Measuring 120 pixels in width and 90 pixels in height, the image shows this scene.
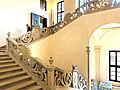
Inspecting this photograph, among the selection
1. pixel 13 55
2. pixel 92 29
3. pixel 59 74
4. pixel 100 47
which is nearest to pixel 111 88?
pixel 100 47

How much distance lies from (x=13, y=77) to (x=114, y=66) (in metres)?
7.79

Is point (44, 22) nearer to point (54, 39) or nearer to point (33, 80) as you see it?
point (54, 39)

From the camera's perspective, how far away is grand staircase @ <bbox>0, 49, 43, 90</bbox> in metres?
5.29

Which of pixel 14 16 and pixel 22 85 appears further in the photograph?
pixel 14 16

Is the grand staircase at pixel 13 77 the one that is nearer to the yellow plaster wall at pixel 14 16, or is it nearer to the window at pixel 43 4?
the yellow plaster wall at pixel 14 16

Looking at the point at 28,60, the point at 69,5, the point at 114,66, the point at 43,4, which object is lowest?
the point at 114,66

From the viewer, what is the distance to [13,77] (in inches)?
232

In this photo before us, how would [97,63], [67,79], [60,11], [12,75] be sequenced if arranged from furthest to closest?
[60,11] < [97,63] < [67,79] < [12,75]

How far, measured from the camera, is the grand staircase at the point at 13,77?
17.4 ft

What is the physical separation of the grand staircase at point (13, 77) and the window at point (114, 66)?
6.99m

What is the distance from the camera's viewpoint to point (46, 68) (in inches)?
Answer: 236

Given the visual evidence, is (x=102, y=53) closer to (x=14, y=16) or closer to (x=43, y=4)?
(x=14, y=16)

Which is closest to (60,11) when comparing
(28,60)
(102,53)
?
(102,53)

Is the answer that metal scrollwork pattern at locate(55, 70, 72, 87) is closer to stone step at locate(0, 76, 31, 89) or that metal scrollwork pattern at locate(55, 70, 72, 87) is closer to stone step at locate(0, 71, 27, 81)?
stone step at locate(0, 76, 31, 89)
